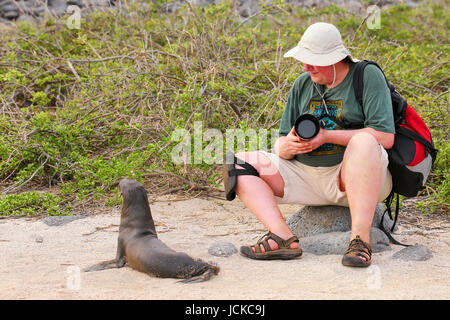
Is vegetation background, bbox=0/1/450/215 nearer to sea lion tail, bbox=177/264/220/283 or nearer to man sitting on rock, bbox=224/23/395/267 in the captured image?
man sitting on rock, bbox=224/23/395/267

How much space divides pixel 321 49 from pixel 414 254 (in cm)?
133

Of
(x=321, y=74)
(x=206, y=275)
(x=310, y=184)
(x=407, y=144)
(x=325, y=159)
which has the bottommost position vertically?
(x=206, y=275)

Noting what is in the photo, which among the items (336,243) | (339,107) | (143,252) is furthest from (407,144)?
(143,252)

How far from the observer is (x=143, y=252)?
3365 mm

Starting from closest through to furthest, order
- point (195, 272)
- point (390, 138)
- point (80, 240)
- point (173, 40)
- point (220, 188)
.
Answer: point (195, 272)
point (390, 138)
point (80, 240)
point (220, 188)
point (173, 40)

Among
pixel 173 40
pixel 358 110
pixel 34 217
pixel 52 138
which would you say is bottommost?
pixel 34 217

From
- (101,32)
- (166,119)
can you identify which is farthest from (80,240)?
(101,32)

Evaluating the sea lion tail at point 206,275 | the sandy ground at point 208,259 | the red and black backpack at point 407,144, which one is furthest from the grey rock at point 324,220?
the sea lion tail at point 206,275

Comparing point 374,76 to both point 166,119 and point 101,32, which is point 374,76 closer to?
point 166,119

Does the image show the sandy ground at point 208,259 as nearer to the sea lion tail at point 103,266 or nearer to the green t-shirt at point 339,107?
the sea lion tail at point 103,266

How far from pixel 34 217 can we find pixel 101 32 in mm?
4056

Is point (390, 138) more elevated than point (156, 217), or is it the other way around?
point (390, 138)

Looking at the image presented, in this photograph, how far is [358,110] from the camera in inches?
137

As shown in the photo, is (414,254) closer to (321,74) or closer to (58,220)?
(321,74)
